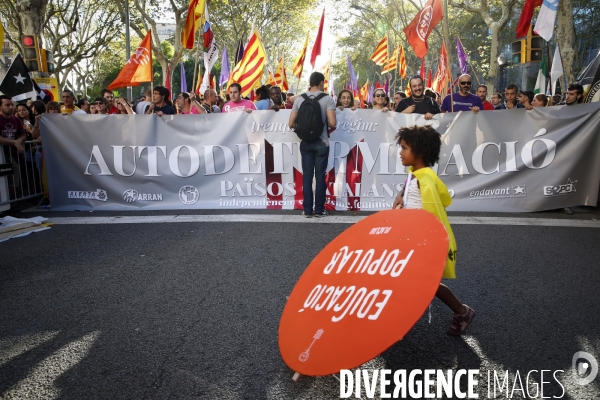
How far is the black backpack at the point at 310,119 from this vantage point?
7.11 meters

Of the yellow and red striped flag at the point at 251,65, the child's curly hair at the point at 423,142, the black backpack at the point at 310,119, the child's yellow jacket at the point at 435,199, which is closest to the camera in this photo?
the child's yellow jacket at the point at 435,199

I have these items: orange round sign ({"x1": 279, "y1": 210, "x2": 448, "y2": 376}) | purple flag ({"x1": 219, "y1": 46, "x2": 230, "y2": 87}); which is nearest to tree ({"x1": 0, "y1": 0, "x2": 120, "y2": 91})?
purple flag ({"x1": 219, "y1": 46, "x2": 230, "y2": 87})

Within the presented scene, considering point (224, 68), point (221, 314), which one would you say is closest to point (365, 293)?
point (221, 314)

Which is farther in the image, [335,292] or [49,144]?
[49,144]

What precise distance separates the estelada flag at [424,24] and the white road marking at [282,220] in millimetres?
4025

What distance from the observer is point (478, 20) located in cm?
4206

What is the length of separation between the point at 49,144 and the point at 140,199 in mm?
1668

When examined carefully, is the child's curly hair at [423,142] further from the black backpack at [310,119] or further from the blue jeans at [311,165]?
the blue jeans at [311,165]

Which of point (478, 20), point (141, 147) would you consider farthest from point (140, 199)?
point (478, 20)

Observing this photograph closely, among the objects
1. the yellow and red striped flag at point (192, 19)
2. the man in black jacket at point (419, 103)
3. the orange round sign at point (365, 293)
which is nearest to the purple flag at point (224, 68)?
the yellow and red striped flag at point (192, 19)

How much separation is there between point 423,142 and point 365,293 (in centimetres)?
127

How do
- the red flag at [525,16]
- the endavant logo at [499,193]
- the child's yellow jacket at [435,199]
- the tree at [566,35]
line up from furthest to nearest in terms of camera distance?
1. the tree at [566,35]
2. the red flag at [525,16]
3. the endavant logo at [499,193]
4. the child's yellow jacket at [435,199]

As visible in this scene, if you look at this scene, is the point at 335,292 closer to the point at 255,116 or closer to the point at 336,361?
the point at 336,361

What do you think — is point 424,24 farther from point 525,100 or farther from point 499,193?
point 499,193
